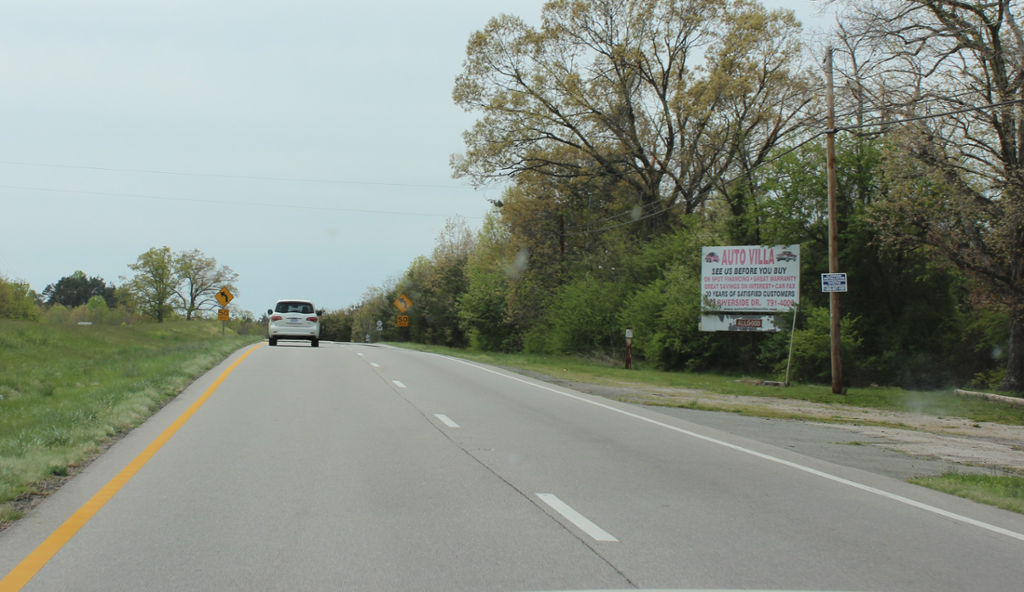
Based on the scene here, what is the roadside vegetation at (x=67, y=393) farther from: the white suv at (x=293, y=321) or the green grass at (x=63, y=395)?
the white suv at (x=293, y=321)

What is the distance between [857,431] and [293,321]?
29.6 metres

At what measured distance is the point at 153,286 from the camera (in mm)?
105375

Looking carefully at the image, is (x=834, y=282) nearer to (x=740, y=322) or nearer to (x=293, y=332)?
(x=740, y=322)

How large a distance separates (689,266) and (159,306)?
8763 cm

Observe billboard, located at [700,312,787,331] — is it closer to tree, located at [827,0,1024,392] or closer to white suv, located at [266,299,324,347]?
tree, located at [827,0,1024,392]

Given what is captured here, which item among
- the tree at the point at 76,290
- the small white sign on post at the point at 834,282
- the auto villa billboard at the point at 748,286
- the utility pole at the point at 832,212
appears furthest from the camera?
the tree at the point at 76,290

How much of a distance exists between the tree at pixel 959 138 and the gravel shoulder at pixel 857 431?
6255 mm

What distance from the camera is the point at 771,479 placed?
880cm

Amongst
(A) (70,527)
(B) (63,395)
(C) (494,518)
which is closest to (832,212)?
(C) (494,518)

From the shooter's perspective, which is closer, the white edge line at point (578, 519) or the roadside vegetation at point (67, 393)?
the white edge line at point (578, 519)

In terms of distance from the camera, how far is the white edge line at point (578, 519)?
6098 mm

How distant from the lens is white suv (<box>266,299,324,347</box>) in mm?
38938

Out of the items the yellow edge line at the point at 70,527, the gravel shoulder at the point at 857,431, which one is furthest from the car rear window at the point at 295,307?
the yellow edge line at the point at 70,527

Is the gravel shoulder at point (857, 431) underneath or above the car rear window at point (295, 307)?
underneath
